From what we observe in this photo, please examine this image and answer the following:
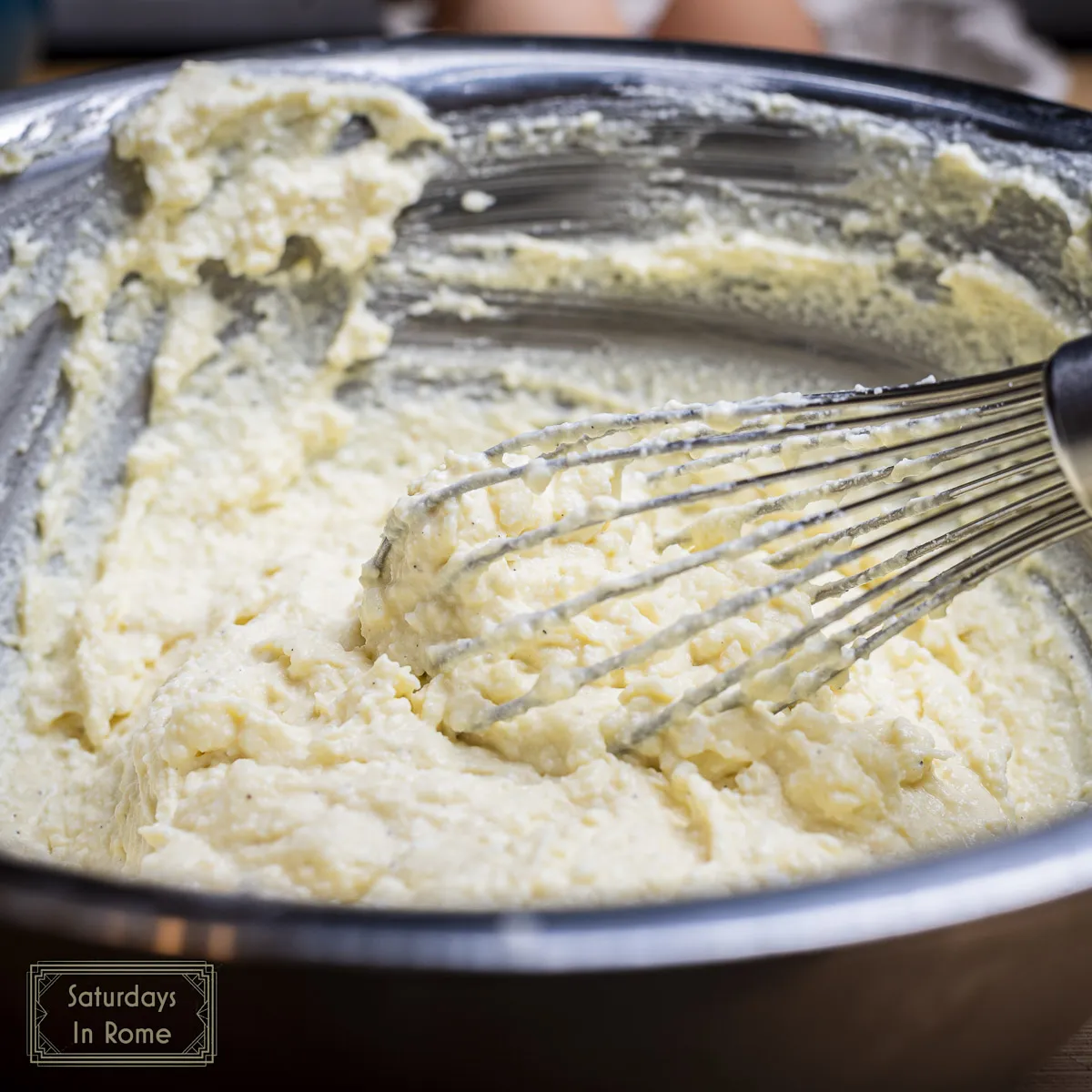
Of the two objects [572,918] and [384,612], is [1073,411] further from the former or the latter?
[384,612]

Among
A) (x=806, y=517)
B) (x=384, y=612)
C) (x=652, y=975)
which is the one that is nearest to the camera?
(x=652, y=975)

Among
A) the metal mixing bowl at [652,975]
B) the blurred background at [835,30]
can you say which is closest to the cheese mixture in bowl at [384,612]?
the metal mixing bowl at [652,975]

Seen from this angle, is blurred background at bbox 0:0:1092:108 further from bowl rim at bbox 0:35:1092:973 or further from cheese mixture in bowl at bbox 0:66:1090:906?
bowl rim at bbox 0:35:1092:973
